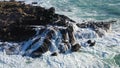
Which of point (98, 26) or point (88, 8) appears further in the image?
point (88, 8)

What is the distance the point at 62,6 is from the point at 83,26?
8.65 m

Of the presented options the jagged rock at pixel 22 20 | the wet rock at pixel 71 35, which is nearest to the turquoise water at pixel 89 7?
the jagged rock at pixel 22 20

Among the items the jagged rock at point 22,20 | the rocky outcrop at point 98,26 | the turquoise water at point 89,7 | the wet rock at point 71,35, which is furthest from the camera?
the turquoise water at point 89,7

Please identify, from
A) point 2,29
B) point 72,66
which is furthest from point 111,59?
point 2,29

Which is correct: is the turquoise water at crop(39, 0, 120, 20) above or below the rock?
below

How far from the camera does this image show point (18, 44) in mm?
23266

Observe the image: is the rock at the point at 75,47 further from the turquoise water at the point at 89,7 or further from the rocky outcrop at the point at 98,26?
the turquoise water at the point at 89,7

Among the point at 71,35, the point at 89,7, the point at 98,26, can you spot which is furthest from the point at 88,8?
the point at 71,35

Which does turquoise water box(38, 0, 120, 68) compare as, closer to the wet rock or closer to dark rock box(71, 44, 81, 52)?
the wet rock

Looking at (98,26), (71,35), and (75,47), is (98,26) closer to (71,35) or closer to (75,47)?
Result: (71,35)

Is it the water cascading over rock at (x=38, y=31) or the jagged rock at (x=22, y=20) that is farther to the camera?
the jagged rock at (x=22, y=20)

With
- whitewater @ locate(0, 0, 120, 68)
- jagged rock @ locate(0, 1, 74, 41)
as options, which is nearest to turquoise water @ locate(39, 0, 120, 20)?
whitewater @ locate(0, 0, 120, 68)

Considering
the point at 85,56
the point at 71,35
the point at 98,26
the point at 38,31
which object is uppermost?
Result: the point at 38,31

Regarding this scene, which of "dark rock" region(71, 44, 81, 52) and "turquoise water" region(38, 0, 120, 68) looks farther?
"turquoise water" region(38, 0, 120, 68)
